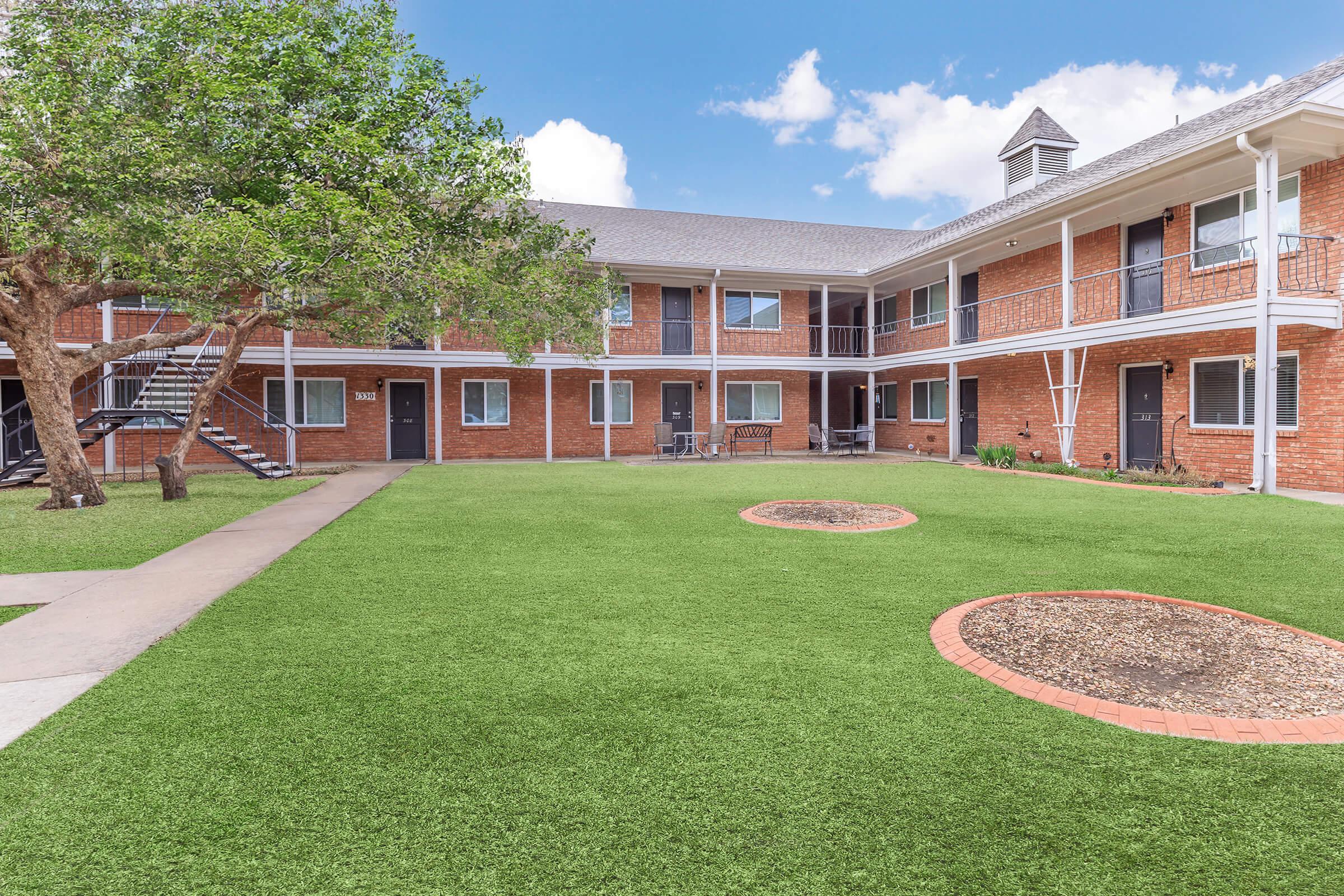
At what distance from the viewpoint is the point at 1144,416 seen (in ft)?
46.4

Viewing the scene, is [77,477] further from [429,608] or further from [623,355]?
[623,355]

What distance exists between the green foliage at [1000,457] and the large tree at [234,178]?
33.7 feet

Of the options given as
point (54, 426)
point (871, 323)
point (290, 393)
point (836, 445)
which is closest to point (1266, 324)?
point (836, 445)

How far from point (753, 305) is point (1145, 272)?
10269 millimetres

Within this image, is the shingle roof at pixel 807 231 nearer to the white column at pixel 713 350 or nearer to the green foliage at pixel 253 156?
the white column at pixel 713 350

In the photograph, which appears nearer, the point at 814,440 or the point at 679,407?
the point at 814,440

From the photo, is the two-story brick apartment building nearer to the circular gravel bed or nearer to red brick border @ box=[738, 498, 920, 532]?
red brick border @ box=[738, 498, 920, 532]

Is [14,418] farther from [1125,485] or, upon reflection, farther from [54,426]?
[1125,485]

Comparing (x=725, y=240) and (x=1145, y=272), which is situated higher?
(x=725, y=240)

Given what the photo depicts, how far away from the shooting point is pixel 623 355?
784 inches

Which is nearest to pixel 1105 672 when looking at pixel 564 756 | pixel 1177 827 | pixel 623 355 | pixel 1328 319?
pixel 1177 827

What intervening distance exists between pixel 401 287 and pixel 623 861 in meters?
8.79

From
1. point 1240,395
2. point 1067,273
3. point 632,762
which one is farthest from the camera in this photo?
point 1067,273

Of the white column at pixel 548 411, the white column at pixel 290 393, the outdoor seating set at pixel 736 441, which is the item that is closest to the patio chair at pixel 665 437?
the outdoor seating set at pixel 736 441
